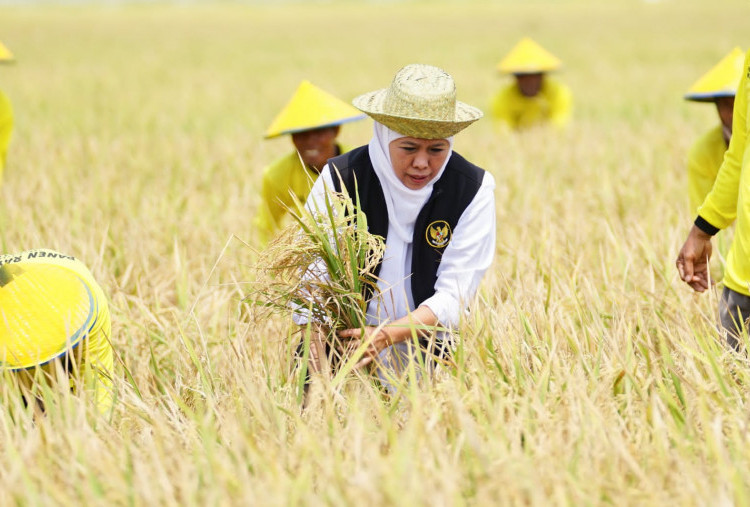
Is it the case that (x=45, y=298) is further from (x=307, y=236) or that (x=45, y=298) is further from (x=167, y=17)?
(x=167, y=17)

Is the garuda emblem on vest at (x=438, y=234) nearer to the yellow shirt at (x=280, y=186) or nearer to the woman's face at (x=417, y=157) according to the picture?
the woman's face at (x=417, y=157)

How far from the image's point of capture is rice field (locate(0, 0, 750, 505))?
5.07 feet

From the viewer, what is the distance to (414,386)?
173 cm

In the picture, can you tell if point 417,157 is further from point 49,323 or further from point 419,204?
point 49,323

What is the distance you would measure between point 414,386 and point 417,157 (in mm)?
633

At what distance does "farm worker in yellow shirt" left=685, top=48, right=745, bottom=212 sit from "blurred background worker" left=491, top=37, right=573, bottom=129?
345 centimetres

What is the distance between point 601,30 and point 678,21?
523 cm

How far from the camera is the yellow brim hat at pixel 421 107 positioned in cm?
197

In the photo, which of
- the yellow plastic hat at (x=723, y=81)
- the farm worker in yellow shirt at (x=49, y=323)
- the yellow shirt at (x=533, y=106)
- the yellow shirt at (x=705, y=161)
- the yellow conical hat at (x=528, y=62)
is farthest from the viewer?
the yellow shirt at (x=533, y=106)

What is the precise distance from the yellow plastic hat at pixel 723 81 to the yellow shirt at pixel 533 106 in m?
3.71

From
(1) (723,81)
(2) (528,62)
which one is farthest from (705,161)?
(2) (528,62)

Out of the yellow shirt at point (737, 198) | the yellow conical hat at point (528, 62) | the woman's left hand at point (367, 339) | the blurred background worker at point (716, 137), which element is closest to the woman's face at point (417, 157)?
the woman's left hand at point (367, 339)

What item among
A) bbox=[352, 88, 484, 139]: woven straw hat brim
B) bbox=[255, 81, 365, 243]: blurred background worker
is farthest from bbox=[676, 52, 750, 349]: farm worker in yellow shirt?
bbox=[255, 81, 365, 243]: blurred background worker

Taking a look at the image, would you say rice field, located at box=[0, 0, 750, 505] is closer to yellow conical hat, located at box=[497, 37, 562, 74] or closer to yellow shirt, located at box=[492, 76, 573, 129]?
yellow shirt, located at box=[492, 76, 573, 129]
